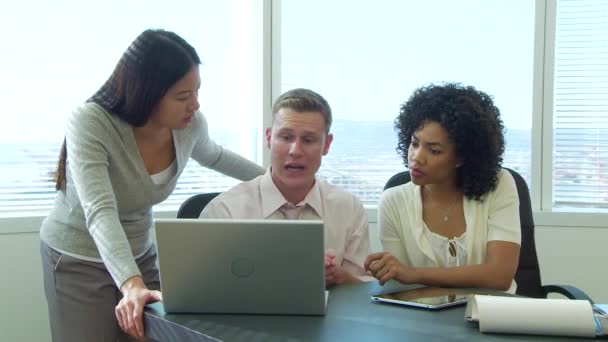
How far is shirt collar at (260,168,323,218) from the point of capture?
1.81 metres

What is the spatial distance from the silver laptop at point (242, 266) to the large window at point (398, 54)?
5.97 feet

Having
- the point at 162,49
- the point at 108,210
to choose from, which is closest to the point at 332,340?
the point at 108,210

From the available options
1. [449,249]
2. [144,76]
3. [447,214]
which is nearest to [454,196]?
[447,214]

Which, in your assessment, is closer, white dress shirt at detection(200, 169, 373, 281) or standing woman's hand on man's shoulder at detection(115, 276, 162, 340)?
standing woman's hand on man's shoulder at detection(115, 276, 162, 340)

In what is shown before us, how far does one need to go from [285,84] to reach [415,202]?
1.27 m

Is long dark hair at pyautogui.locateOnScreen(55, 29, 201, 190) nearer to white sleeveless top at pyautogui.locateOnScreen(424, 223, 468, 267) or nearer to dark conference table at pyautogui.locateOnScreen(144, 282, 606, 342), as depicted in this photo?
dark conference table at pyautogui.locateOnScreen(144, 282, 606, 342)

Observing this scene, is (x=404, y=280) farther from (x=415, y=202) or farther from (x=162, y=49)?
(x=162, y=49)

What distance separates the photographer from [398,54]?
301 cm

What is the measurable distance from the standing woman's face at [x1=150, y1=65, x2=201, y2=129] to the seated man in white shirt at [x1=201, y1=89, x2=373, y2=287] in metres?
0.25

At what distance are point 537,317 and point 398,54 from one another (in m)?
2.00

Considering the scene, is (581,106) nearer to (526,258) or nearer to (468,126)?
(526,258)

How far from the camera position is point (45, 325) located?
8.70ft

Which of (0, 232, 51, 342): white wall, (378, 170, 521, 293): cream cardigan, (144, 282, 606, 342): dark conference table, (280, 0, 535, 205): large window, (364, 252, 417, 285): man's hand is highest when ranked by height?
(280, 0, 535, 205): large window

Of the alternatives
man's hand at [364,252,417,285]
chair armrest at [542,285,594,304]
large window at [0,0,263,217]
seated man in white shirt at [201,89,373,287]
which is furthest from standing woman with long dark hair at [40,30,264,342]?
chair armrest at [542,285,594,304]
